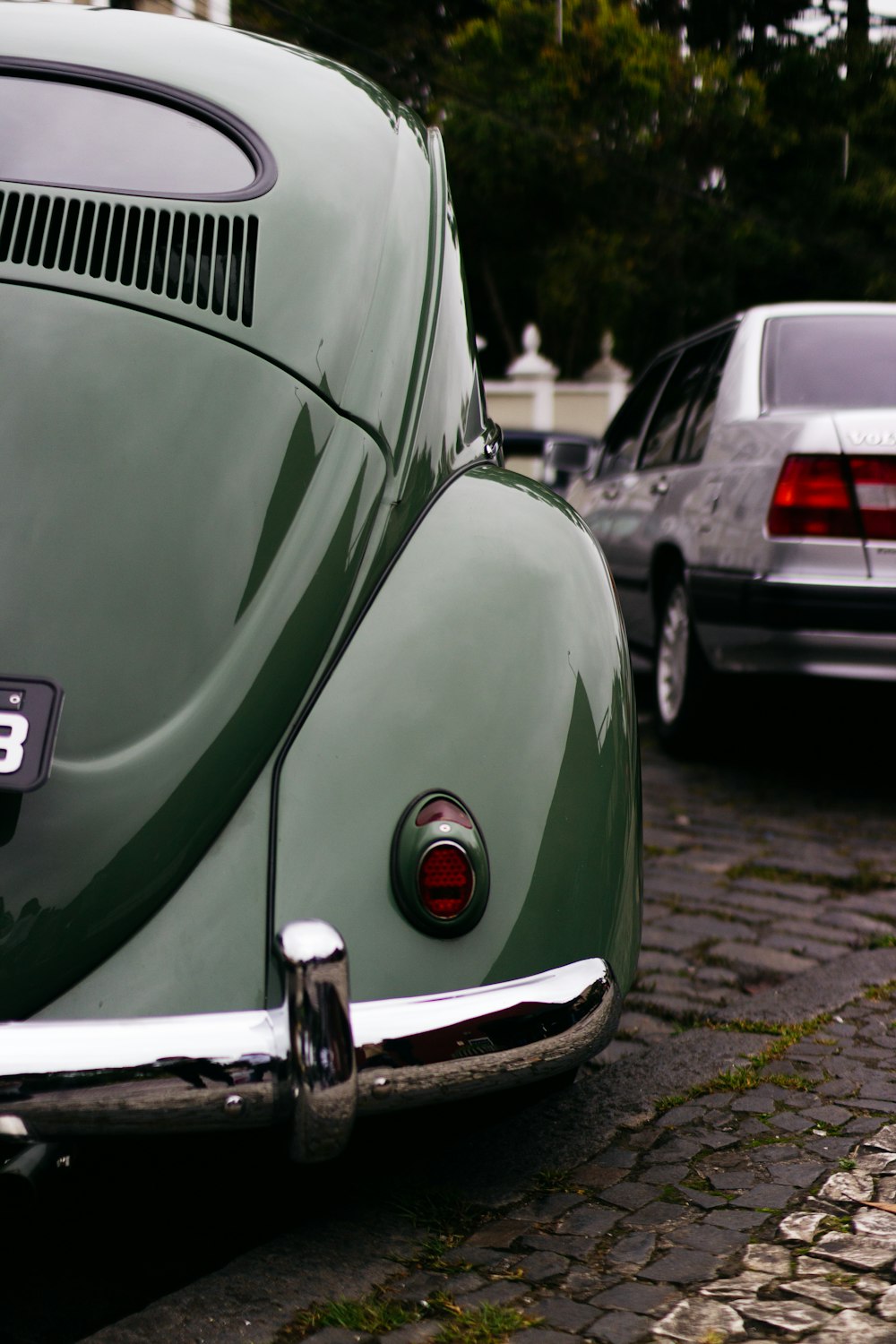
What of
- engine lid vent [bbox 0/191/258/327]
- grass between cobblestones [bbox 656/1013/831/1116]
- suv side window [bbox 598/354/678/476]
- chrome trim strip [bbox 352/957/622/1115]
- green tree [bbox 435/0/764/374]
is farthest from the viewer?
green tree [bbox 435/0/764/374]

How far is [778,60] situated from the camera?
1631 cm

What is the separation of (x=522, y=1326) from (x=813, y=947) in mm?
1994

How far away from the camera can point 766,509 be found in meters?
4.95

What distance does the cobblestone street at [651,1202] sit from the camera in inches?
79.4

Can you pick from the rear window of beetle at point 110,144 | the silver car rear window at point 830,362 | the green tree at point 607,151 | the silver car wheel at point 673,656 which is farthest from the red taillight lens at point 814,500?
the green tree at point 607,151

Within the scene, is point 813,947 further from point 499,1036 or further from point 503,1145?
point 499,1036

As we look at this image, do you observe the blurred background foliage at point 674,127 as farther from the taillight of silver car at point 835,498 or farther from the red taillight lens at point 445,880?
the red taillight lens at point 445,880

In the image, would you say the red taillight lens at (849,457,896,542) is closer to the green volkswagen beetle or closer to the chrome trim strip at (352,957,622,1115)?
the green volkswagen beetle

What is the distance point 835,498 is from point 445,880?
10.2ft

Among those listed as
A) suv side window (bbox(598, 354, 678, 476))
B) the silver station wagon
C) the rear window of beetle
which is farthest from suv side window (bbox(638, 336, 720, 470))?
the rear window of beetle

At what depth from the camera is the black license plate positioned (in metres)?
1.94

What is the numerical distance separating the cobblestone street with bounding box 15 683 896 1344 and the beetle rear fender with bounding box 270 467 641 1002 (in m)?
0.38

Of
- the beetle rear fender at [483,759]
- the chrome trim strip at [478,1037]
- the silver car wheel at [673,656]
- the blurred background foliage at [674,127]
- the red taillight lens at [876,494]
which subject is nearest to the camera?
the chrome trim strip at [478,1037]

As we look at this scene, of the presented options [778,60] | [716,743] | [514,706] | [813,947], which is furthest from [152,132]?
[778,60]
